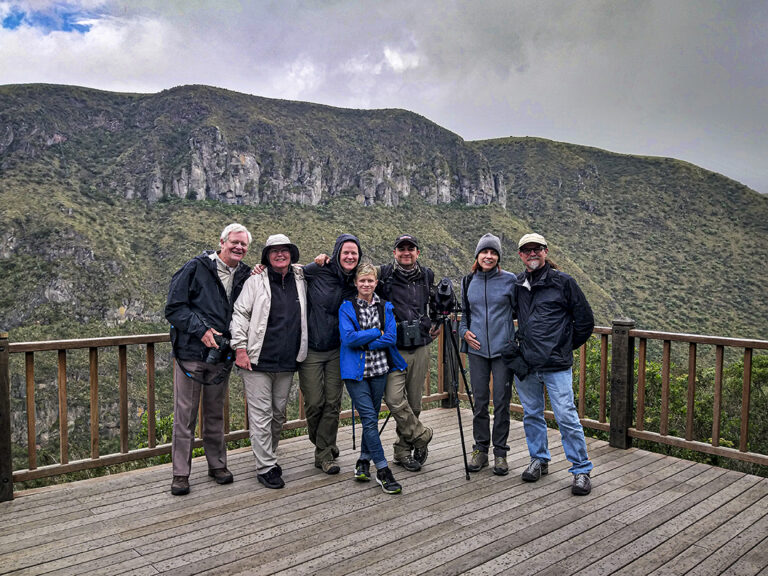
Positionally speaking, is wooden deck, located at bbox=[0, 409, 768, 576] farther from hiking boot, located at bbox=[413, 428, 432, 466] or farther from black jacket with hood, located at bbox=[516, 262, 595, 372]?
black jacket with hood, located at bbox=[516, 262, 595, 372]

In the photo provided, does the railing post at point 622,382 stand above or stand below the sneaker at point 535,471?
above

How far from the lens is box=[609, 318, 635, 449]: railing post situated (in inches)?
167

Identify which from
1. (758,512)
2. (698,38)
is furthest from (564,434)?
(698,38)

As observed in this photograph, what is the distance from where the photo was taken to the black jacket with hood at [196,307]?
324 cm

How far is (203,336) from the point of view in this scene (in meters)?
3.27

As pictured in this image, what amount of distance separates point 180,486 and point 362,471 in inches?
44.5

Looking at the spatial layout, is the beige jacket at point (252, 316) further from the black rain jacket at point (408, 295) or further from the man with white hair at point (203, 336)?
the black rain jacket at point (408, 295)

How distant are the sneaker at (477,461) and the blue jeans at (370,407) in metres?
0.70

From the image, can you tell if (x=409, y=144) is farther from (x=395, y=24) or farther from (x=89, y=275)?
(x=89, y=275)

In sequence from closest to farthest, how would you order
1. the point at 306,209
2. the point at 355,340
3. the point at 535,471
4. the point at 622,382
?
the point at 355,340, the point at 535,471, the point at 622,382, the point at 306,209

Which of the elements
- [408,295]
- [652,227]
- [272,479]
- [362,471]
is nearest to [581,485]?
[362,471]

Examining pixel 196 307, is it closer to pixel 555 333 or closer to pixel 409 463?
pixel 409 463

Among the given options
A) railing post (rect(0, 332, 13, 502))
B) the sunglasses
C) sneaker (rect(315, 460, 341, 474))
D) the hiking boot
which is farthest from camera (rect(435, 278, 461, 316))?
railing post (rect(0, 332, 13, 502))

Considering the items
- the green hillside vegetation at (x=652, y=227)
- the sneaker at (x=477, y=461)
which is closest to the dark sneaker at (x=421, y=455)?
the sneaker at (x=477, y=461)
